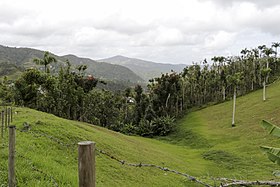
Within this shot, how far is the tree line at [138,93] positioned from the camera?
46406mm

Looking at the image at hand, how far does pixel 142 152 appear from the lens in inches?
963

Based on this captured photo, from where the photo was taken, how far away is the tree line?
46406mm

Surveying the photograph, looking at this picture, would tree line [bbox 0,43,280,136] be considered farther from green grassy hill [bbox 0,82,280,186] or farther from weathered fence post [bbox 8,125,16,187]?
weathered fence post [bbox 8,125,16,187]

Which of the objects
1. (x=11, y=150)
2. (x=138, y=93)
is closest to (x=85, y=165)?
(x=11, y=150)

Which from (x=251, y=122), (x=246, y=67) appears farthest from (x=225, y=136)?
(x=246, y=67)

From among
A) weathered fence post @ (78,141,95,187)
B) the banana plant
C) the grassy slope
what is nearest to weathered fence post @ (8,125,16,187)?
weathered fence post @ (78,141,95,187)

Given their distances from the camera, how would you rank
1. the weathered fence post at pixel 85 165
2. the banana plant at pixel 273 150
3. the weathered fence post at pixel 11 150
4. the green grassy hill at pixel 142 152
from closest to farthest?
the weathered fence post at pixel 85 165 → the banana plant at pixel 273 150 → the weathered fence post at pixel 11 150 → the green grassy hill at pixel 142 152

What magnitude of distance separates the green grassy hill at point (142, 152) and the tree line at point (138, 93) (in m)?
7.16

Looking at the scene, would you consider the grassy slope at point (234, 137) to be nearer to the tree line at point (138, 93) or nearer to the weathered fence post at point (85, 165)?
the tree line at point (138, 93)

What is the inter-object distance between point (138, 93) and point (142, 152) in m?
37.6

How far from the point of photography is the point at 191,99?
7756cm

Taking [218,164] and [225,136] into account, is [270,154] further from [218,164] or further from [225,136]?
[225,136]

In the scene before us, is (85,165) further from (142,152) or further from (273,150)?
(142,152)

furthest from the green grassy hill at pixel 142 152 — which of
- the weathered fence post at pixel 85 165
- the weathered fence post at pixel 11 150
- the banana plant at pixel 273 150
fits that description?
the banana plant at pixel 273 150
